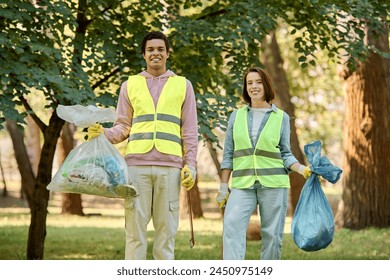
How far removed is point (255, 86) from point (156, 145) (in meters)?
0.89

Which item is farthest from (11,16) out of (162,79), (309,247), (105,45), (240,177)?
(309,247)

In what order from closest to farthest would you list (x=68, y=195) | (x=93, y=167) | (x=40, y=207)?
1. (x=93, y=167)
2. (x=40, y=207)
3. (x=68, y=195)

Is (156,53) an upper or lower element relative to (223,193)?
upper

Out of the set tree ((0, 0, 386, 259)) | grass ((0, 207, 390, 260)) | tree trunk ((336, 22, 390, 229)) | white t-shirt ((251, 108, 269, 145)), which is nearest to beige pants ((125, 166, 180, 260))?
white t-shirt ((251, 108, 269, 145))

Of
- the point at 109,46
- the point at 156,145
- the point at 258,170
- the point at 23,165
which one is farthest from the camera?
the point at 23,165

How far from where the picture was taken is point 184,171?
4.75 meters

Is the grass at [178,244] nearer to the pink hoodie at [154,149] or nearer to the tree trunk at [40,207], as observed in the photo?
the tree trunk at [40,207]

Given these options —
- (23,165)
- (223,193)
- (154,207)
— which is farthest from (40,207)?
(154,207)

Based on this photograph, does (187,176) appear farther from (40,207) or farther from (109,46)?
(40,207)

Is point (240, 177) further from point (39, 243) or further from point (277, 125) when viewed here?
point (39, 243)

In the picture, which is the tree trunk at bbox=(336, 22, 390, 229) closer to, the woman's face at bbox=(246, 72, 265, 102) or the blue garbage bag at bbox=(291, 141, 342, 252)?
the woman's face at bbox=(246, 72, 265, 102)

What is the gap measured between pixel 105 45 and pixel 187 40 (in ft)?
3.24

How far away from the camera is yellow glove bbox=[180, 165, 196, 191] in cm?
470

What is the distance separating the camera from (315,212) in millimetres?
4930
